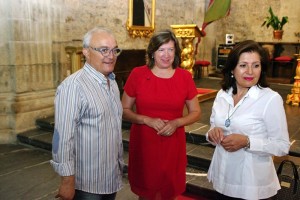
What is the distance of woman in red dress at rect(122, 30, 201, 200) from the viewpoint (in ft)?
7.14

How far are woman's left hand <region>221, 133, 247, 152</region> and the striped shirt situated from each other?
63 centimetres

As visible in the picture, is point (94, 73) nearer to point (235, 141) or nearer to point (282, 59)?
point (235, 141)

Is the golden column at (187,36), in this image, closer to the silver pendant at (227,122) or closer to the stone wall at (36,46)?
the stone wall at (36,46)

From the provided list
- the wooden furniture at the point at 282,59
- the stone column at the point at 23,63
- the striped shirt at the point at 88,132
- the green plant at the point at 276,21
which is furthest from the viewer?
the green plant at the point at 276,21

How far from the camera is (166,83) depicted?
7.22 feet

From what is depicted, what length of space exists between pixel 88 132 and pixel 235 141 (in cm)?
79

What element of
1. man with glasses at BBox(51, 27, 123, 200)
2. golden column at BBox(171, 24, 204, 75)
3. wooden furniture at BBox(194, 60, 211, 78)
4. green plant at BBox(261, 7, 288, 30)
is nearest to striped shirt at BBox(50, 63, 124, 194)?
man with glasses at BBox(51, 27, 123, 200)

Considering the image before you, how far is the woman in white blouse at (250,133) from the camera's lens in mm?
1650

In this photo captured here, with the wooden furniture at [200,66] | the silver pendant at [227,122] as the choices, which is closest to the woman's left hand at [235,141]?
the silver pendant at [227,122]

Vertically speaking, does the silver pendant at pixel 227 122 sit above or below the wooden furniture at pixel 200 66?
above

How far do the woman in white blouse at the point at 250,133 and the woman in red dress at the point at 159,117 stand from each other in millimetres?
459

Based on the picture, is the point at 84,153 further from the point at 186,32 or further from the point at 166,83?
the point at 186,32

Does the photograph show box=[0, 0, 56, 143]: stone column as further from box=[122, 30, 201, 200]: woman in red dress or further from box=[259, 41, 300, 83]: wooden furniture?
box=[259, 41, 300, 83]: wooden furniture

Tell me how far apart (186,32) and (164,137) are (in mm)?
3662
